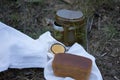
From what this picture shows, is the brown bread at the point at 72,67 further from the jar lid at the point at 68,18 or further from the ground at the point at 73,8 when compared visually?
the jar lid at the point at 68,18

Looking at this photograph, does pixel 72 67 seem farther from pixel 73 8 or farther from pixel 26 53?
pixel 73 8

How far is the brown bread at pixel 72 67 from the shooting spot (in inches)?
79.4

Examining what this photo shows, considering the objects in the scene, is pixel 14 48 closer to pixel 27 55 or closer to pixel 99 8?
pixel 27 55

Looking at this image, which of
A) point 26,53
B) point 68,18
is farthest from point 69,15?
point 26,53

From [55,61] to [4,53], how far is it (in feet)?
1.12

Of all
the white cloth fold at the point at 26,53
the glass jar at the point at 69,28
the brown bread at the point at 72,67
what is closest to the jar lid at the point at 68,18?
the glass jar at the point at 69,28

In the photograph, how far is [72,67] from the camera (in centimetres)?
202

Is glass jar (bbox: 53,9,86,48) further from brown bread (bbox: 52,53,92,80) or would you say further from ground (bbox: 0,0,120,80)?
brown bread (bbox: 52,53,92,80)

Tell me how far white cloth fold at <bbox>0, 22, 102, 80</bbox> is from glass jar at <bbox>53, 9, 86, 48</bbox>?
4.9 inches

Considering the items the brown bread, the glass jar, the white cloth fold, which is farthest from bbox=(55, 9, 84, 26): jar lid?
the brown bread

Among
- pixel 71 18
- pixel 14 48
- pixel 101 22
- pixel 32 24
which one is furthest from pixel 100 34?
pixel 14 48

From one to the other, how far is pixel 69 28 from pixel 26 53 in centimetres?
37

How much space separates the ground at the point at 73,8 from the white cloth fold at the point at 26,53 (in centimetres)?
6

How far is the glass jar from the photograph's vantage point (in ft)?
7.77
